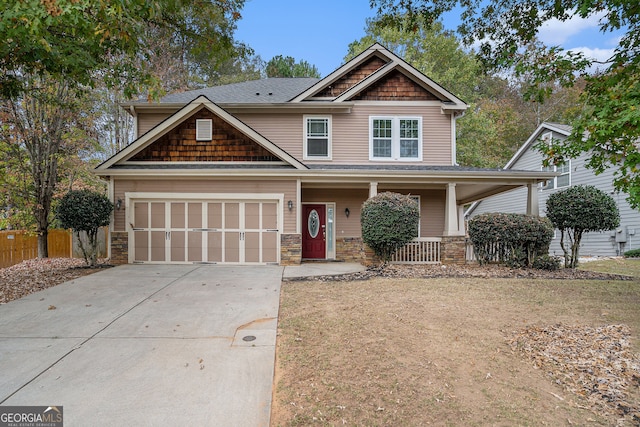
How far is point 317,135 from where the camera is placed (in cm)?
1185

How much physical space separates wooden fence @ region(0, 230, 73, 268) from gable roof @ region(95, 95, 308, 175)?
19.2 feet

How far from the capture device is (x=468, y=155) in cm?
1969

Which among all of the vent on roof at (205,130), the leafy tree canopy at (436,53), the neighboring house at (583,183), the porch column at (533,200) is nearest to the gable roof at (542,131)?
the neighboring house at (583,183)

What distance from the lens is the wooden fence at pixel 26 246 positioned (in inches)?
465

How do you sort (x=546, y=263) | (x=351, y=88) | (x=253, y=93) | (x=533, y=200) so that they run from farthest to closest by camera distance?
(x=253, y=93) → (x=351, y=88) → (x=533, y=200) → (x=546, y=263)

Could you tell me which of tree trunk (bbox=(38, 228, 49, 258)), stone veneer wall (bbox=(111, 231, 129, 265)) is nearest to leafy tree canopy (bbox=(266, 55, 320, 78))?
tree trunk (bbox=(38, 228, 49, 258))

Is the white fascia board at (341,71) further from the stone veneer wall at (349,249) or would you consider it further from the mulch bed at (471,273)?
the mulch bed at (471,273)

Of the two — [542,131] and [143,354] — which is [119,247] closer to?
[143,354]

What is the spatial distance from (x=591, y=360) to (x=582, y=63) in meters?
4.62

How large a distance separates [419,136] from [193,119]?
776cm

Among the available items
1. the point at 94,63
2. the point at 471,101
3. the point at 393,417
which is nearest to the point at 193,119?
the point at 94,63

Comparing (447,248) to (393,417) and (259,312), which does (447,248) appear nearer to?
(259,312)

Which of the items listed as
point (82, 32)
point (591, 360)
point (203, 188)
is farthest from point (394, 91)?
point (591, 360)

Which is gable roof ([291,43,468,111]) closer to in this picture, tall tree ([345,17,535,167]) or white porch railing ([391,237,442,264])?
white porch railing ([391,237,442,264])
